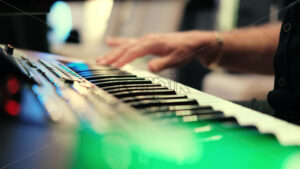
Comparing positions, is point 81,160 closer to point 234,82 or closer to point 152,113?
point 152,113

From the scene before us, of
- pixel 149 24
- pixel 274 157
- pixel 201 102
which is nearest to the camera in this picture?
pixel 274 157

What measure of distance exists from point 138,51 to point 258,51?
0.97ft

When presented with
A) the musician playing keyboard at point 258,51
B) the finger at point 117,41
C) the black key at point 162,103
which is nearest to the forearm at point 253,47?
the musician playing keyboard at point 258,51

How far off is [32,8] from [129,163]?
0.28 metres

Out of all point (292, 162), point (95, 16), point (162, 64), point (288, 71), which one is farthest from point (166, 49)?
point (292, 162)

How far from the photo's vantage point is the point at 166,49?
21.4 inches

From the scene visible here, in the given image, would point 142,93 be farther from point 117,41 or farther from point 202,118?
point 117,41

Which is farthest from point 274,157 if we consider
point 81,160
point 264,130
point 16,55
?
point 16,55

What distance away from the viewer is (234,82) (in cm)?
39

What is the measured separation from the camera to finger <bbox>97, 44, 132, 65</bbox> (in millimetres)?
574

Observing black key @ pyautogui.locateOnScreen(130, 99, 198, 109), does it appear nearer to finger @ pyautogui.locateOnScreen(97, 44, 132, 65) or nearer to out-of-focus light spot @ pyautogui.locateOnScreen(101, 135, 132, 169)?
out-of-focus light spot @ pyautogui.locateOnScreen(101, 135, 132, 169)

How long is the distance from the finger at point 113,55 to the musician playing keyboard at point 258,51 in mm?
12

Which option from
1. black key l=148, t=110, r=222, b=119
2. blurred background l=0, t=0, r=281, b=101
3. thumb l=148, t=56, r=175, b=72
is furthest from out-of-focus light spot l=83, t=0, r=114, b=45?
black key l=148, t=110, r=222, b=119

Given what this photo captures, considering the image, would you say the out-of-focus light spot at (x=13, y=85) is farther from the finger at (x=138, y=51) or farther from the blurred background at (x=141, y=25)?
the finger at (x=138, y=51)
